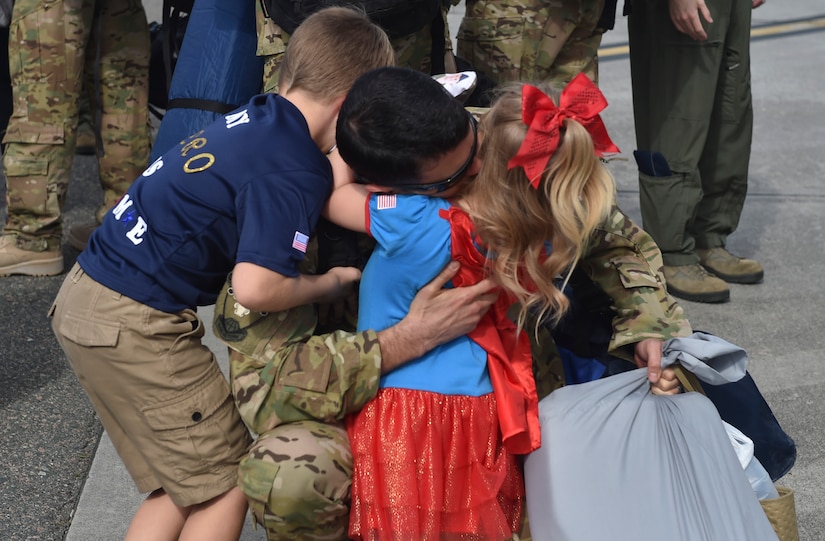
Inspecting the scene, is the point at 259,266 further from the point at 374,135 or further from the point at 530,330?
the point at 530,330

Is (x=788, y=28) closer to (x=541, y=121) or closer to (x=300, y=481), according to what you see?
(x=541, y=121)

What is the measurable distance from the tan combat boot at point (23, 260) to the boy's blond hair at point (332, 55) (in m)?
2.09

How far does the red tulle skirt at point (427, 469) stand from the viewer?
204 centimetres

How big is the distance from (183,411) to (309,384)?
1.00 feet

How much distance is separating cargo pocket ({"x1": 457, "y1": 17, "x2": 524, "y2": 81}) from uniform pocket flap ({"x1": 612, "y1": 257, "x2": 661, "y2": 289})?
3.74 ft

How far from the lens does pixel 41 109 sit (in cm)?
390

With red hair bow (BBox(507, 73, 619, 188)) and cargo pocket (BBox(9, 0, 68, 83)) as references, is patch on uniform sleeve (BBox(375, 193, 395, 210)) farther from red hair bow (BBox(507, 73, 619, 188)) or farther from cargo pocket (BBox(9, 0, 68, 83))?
cargo pocket (BBox(9, 0, 68, 83))

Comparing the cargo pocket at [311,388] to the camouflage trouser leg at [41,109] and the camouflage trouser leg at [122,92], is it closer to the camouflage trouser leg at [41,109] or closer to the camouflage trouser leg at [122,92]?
the camouflage trouser leg at [41,109]

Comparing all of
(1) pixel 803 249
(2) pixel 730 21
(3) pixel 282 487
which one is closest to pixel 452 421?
(3) pixel 282 487

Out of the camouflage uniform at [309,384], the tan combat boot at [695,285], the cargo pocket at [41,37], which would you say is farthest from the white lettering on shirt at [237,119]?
the tan combat boot at [695,285]

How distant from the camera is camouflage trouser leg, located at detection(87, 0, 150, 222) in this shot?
13.6 ft

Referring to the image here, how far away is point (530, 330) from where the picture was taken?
Result: 2385 millimetres

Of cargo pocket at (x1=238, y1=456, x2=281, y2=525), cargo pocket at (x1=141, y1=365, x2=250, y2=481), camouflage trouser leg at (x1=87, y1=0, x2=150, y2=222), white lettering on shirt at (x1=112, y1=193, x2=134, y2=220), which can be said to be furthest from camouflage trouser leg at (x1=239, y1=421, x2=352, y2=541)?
camouflage trouser leg at (x1=87, y1=0, x2=150, y2=222)

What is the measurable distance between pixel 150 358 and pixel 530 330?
0.83 meters
